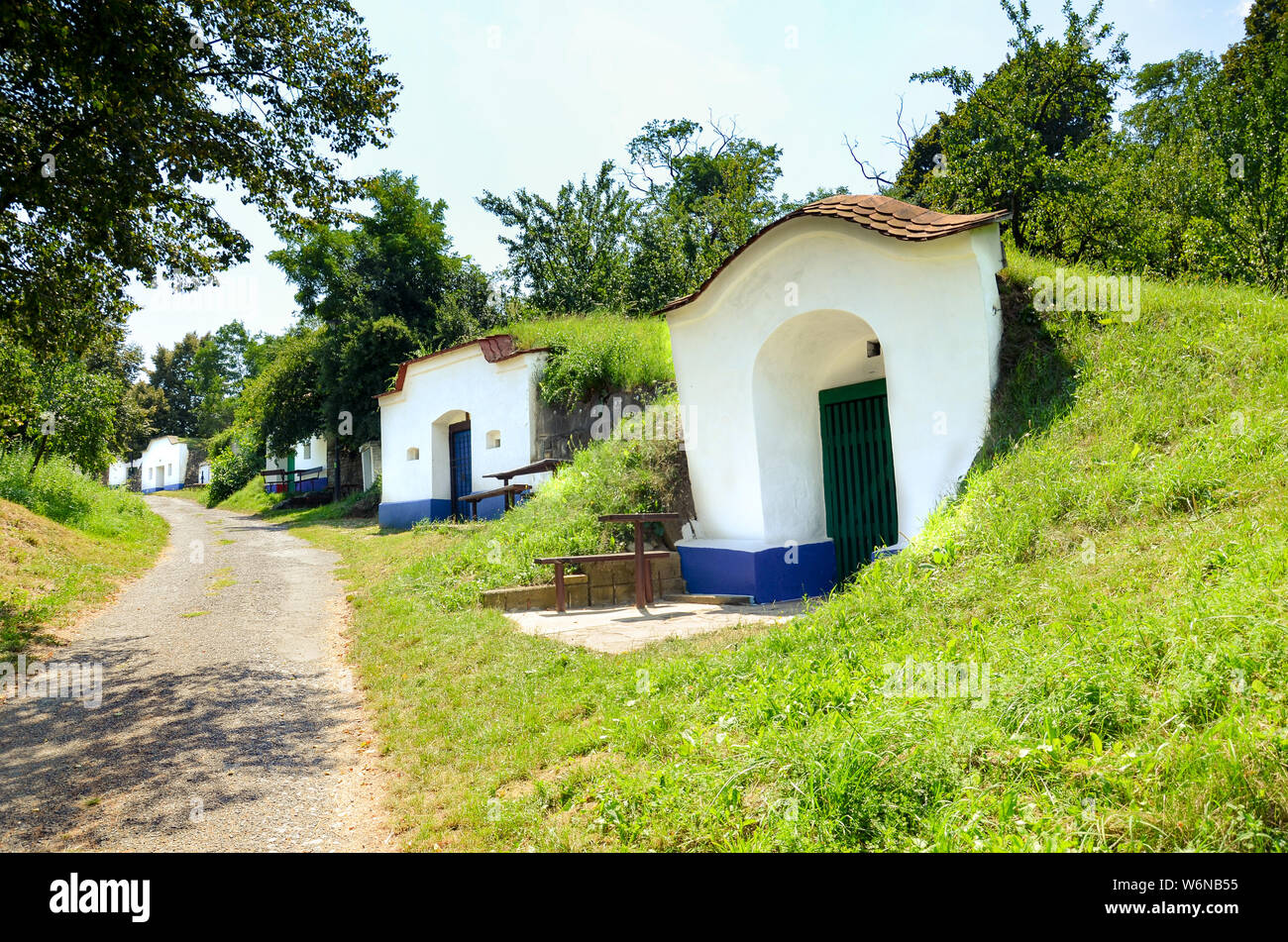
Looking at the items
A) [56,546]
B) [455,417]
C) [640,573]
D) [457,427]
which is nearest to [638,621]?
[640,573]

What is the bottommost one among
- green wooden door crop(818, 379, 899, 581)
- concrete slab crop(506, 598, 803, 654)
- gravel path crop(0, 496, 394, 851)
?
gravel path crop(0, 496, 394, 851)

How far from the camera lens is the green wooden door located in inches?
358

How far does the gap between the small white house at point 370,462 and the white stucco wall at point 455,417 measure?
608cm

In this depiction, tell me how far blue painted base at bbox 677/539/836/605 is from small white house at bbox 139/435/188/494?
2038 inches

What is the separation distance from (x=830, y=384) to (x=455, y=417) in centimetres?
1140

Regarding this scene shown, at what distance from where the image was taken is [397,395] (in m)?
19.8

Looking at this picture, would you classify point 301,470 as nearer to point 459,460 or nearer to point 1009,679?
point 459,460

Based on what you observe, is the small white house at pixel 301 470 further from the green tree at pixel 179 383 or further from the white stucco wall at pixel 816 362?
the green tree at pixel 179 383

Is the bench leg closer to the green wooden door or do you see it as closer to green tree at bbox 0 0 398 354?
the green wooden door

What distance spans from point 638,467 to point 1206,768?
8.60 meters

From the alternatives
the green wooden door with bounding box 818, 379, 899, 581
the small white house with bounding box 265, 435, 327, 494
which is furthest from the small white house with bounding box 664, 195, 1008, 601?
the small white house with bounding box 265, 435, 327, 494
